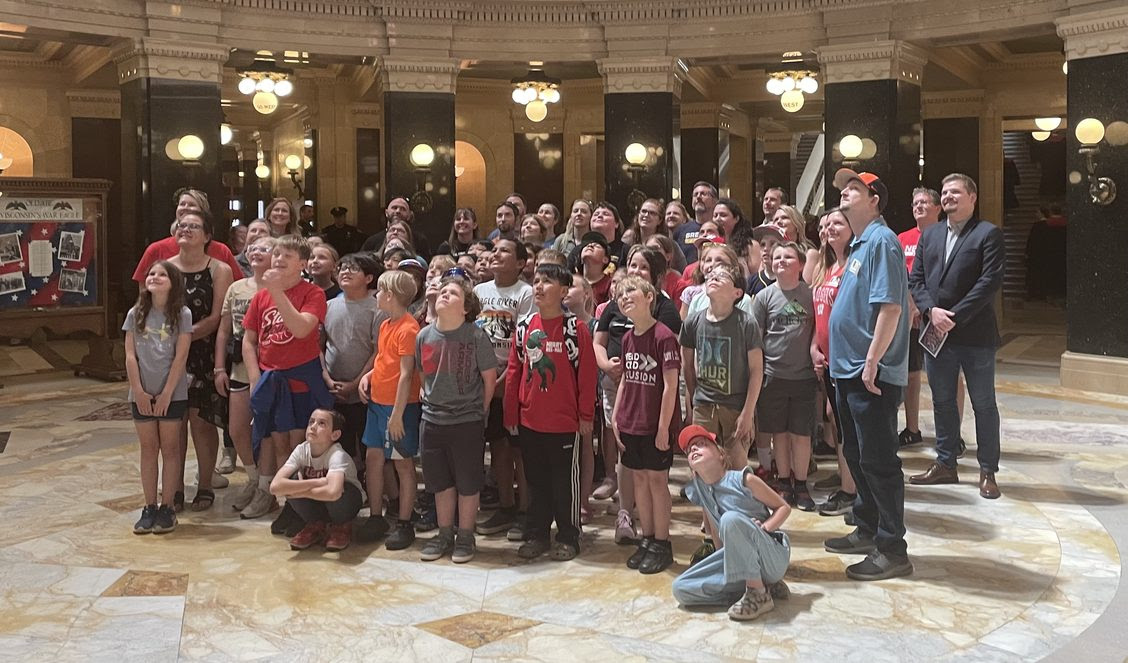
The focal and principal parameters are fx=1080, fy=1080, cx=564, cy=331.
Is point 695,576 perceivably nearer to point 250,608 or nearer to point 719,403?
point 719,403

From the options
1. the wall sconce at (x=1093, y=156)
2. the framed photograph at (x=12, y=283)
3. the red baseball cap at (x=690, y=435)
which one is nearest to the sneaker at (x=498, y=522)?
the red baseball cap at (x=690, y=435)

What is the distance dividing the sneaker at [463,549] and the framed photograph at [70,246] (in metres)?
8.52

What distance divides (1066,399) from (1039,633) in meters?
6.87

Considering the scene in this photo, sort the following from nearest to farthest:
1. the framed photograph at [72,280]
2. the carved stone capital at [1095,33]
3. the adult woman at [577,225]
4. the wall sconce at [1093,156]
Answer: the adult woman at [577,225] → the carved stone capital at [1095,33] → the wall sconce at [1093,156] → the framed photograph at [72,280]

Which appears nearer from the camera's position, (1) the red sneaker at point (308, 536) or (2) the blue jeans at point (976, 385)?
(1) the red sneaker at point (308, 536)

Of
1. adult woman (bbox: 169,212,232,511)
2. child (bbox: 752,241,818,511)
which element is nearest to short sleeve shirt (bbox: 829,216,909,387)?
child (bbox: 752,241,818,511)

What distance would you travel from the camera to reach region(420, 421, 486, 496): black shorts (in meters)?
5.97

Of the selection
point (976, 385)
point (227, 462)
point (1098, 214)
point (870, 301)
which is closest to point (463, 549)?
point (870, 301)

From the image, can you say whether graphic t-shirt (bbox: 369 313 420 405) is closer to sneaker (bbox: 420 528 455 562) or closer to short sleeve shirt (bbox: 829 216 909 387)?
sneaker (bbox: 420 528 455 562)

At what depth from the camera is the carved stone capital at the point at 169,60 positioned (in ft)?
41.1

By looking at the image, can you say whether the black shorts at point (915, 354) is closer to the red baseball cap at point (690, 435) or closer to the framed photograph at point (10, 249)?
the red baseball cap at point (690, 435)

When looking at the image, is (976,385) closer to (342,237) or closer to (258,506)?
(258,506)

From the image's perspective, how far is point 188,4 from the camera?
12.6 m

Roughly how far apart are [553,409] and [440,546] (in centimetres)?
99
